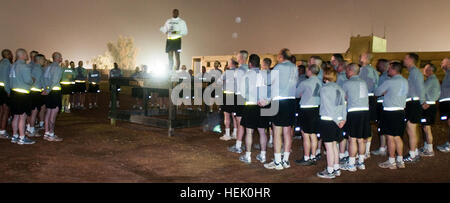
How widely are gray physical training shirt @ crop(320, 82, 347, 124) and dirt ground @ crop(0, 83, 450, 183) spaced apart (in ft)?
3.66

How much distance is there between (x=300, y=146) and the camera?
9.04 m

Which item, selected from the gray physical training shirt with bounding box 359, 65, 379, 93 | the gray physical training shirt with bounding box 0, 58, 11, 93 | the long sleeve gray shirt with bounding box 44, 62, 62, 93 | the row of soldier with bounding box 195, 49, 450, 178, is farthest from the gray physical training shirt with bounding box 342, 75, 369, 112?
the gray physical training shirt with bounding box 0, 58, 11, 93

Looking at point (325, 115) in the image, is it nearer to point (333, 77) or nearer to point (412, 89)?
point (333, 77)

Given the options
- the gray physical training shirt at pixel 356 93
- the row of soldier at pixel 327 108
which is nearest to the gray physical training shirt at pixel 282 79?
the row of soldier at pixel 327 108

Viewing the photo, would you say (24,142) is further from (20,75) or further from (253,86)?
(253,86)

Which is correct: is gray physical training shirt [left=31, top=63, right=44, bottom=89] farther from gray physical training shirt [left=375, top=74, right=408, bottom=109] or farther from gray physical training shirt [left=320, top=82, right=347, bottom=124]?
gray physical training shirt [left=375, top=74, right=408, bottom=109]

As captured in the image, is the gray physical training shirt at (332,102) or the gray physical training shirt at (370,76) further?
the gray physical training shirt at (370,76)

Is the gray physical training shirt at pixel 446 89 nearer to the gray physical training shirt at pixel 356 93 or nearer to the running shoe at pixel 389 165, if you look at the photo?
the running shoe at pixel 389 165

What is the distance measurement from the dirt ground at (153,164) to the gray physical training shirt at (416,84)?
4.86ft

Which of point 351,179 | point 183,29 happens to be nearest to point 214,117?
point 183,29

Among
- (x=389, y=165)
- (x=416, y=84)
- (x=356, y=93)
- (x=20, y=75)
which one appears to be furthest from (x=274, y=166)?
(x=20, y=75)

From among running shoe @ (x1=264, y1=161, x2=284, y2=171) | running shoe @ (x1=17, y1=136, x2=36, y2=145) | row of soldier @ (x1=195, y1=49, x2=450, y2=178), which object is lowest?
running shoe @ (x1=264, y1=161, x2=284, y2=171)

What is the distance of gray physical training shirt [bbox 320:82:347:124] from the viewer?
5.75 meters

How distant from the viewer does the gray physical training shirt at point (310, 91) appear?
249 inches
